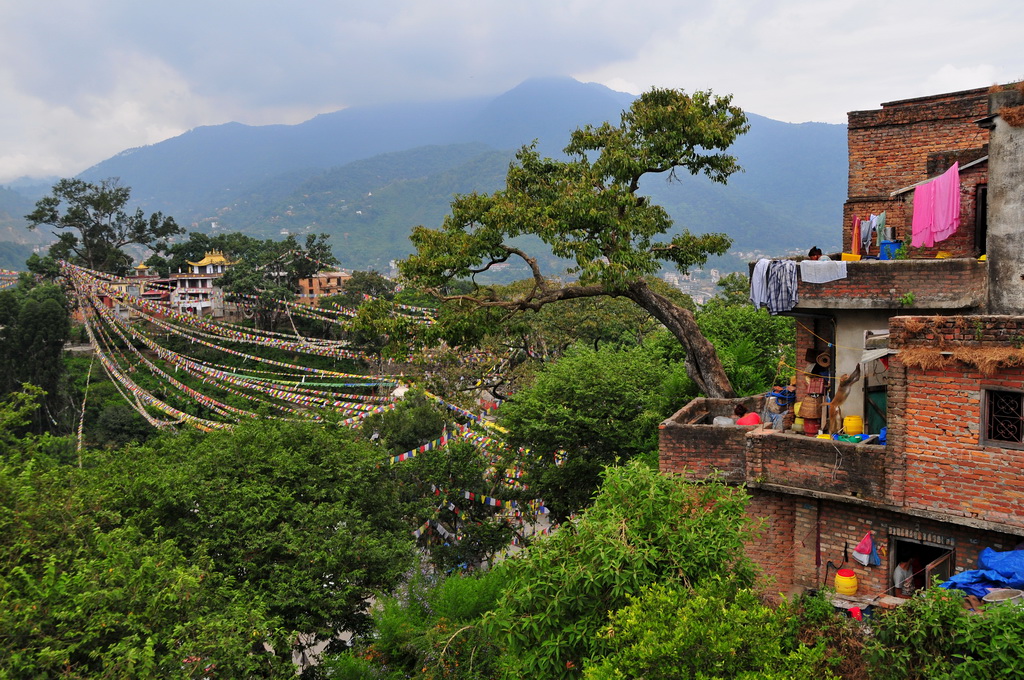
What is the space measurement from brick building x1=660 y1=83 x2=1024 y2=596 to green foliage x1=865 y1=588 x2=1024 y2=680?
7.86 ft

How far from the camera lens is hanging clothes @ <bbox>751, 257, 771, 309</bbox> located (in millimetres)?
11406

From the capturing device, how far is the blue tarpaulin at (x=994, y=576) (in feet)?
24.2

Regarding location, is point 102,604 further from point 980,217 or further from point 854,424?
point 980,217

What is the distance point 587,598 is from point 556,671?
802mm

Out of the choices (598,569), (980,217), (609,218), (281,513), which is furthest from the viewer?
(281,513)

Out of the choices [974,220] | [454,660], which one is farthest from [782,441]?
[454,660]

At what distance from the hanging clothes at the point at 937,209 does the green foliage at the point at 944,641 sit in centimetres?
666

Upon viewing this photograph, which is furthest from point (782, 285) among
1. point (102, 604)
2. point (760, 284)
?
point (102, 604)

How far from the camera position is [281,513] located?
47.4 feet

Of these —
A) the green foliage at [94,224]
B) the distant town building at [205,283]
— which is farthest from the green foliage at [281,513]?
the green foliage at [94,224]

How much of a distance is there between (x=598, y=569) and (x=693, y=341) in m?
8.65

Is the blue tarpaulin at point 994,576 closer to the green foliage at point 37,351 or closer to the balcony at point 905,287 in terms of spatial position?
the balcony at point 905,287

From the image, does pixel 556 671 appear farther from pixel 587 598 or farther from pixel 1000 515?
pixel 1000 515

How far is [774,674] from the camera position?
6426 millimetres
